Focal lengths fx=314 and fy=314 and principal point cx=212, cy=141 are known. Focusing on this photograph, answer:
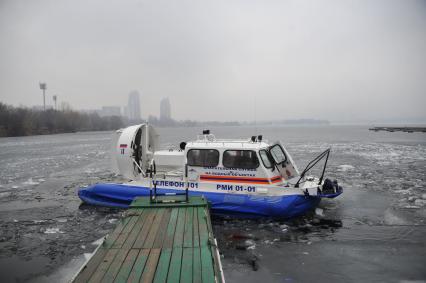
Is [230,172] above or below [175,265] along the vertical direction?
above

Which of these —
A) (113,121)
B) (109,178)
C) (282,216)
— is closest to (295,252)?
(282,216)

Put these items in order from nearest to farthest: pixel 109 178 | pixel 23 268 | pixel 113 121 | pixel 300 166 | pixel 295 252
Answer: pixel 23 268, pixel 295 252, pixel 109 178, pixel 300 166, pixel 113 121

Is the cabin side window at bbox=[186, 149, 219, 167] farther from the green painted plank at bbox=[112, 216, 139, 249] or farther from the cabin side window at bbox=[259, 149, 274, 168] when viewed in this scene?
the green painted plank at bbox=[112, 216, 139, 249]

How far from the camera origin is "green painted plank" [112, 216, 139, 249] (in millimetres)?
5244

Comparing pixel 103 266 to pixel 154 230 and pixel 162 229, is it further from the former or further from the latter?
pixel 162 229

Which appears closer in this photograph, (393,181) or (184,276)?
(184,276)

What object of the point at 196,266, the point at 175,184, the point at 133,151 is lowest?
the point at 196,266

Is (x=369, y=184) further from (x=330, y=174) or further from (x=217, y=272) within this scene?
(x=217, y=272)

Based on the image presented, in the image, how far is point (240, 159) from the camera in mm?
9336

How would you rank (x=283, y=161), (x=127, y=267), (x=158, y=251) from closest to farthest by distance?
(x=127, y=267) < (x=158, y=251) < (x=283, y=161)

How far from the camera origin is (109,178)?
55.2ft

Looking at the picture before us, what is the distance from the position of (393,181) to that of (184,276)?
13.6 meters

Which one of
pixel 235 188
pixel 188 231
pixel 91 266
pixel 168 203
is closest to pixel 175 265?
pixel 91 266

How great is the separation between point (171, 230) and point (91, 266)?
174 cm
